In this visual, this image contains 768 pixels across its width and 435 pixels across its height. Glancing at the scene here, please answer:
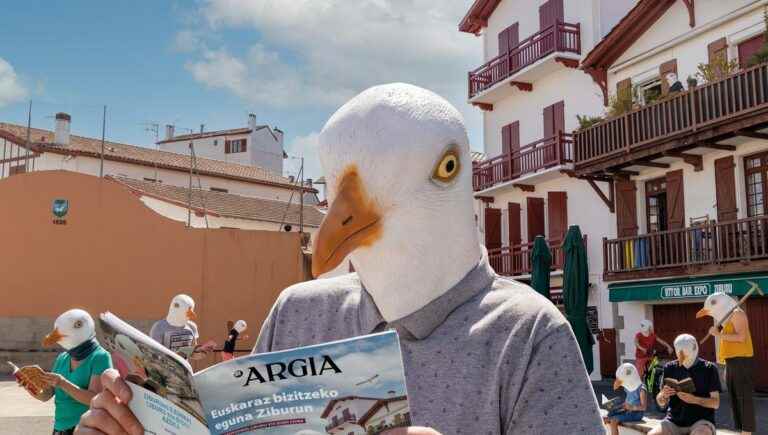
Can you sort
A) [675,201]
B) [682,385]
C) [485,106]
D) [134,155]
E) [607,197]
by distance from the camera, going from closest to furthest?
[682,385] → [675,201] → [607,197] → [485,106] → [134,155]

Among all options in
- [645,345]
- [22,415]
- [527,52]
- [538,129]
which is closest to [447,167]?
[22,415]

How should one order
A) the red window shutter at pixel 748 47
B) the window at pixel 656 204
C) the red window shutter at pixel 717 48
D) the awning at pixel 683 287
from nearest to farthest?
the awning at pixel 683 287
the red window shutter at pixel 748 47
the red window shutter at pixel 717 48
the window at pixel 656 204

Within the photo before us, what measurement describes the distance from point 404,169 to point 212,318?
652 inches

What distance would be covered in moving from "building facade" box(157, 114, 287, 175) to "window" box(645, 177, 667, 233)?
2486 cm

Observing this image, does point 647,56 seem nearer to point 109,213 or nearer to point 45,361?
point 109,213

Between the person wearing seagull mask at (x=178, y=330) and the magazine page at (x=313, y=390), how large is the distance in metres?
6.02

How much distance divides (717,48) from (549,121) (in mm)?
5106

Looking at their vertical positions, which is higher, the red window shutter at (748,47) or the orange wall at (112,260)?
the red window shutter at (748,47)

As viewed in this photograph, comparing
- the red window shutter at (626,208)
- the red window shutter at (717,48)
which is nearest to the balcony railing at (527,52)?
the red window shutter at (626,208)

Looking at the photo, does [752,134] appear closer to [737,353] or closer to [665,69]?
[665,69]

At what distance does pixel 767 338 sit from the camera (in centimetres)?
1296

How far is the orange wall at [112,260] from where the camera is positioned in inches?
648

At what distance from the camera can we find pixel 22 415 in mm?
9750

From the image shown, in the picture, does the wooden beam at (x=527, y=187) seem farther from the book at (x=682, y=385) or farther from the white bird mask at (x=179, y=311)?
the book at (x=682, y=385)
